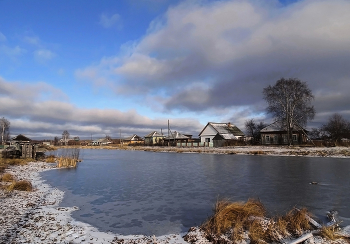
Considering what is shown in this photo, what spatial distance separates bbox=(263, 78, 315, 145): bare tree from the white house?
1683 cm

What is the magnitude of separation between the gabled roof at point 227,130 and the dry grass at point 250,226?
5292 cm

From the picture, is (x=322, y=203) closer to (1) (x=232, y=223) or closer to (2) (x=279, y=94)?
(1) (x=232, y=223)

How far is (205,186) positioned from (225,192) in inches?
70.9

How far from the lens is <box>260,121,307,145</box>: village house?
49.0 metres

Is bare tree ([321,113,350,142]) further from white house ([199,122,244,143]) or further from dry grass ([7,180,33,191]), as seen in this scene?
dry grass ([7,180,33,191])

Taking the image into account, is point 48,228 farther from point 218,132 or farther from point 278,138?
point 218,132

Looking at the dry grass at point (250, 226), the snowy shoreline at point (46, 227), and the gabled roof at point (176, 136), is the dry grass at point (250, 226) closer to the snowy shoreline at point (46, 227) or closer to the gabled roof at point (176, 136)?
the snowy shoreline at point (46, 227)

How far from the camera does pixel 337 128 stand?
56875 mm

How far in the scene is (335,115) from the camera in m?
61.4

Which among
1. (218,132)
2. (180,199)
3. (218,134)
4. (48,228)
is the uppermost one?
(218,132)

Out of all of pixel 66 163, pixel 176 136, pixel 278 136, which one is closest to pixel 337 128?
pixel 278 136

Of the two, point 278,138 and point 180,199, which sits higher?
point 278,138

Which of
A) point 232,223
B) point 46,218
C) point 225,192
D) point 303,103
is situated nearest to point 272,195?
point 225,192

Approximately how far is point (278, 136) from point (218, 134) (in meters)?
13.1
